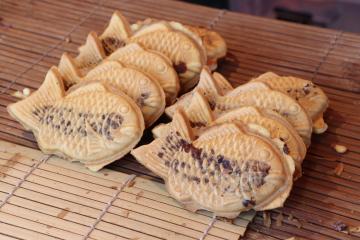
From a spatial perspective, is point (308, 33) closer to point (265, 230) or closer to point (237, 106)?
point (237, 106)

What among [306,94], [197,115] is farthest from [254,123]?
[306,94]

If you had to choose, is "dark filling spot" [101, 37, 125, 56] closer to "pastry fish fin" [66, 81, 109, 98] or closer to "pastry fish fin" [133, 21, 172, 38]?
"pastry fish fin" [133, 21, 172, 38]

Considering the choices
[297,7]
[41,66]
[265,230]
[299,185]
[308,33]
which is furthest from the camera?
[297,7]

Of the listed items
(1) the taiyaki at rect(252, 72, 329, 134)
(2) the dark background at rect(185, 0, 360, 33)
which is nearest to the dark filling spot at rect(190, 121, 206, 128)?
(1) the taiyaki at rect(252, 72, 329, 134)

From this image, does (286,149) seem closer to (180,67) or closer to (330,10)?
(180,67)

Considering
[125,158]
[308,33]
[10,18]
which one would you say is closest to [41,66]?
[10,18]

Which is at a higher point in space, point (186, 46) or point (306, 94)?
point (186, 46)

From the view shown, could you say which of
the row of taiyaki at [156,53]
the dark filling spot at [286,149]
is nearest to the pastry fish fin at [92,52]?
the row of taiyaki at [156,53]
